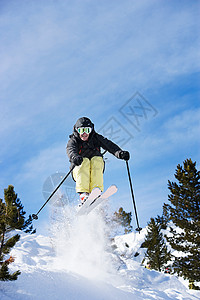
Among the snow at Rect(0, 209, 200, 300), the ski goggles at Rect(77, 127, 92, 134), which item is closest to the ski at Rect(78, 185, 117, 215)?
the ski goggles at Rect(77, 127, 92, 134)

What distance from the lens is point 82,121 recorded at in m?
5.93

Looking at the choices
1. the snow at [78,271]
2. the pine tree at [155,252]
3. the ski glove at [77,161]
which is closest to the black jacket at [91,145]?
the ski glove at [77,161]

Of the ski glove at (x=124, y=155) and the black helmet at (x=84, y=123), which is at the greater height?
the black helmet at (x=84, y=123)

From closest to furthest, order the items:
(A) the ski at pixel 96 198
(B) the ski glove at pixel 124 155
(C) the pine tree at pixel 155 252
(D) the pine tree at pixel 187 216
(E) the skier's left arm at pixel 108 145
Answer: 1. (A) the ski at pixel 96 198
2. (B) the ski glove at pixel 124 155
3. (E) the skier's left arm at pixel 108 145
4. (D) the pine tree at pixel 187 216
5. (C) the pine tree at pixel 155 252

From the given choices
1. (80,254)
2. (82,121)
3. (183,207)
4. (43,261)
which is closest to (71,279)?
(82,121)

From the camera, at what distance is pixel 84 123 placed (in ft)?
19.3

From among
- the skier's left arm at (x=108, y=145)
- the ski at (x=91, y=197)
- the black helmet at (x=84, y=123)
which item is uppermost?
the black helmet at (x=84, y=123)

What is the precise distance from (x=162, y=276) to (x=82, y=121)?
18779 mm

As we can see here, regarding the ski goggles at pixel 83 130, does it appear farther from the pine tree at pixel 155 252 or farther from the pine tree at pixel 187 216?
the pine tree at pixel 155 252

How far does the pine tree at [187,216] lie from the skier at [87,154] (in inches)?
590

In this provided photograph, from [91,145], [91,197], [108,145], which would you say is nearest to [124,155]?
[108,145]

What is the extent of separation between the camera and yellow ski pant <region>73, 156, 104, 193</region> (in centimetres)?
576

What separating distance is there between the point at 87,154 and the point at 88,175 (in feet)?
1.73

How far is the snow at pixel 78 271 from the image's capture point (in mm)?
5809
